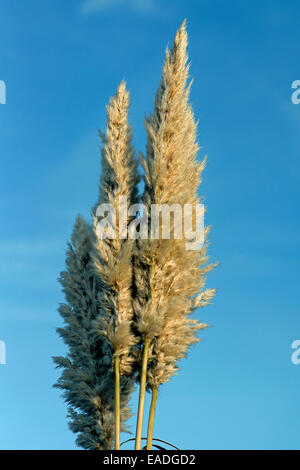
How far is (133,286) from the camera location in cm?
777

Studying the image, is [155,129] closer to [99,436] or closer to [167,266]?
[167,266]

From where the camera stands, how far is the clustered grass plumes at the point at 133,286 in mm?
7539

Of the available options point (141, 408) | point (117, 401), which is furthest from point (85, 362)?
point (141, 408)

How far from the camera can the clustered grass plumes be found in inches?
297

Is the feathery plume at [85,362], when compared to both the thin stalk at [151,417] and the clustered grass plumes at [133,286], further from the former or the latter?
the thin stalk at [151,417]

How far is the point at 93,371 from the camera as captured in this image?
26.6 feet

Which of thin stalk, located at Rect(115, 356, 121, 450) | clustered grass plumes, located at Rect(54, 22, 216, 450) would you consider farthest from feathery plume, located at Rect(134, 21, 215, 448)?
thin stalk, located at Rect(115, 356, 121, 450)

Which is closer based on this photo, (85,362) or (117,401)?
(117,401)

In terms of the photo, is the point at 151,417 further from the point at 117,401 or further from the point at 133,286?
the point at 133,286
